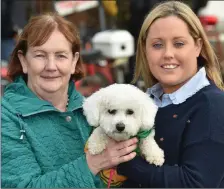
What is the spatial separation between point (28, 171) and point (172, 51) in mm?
788

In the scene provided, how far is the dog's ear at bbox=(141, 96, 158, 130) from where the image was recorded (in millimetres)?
1716

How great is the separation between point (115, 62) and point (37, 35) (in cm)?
422

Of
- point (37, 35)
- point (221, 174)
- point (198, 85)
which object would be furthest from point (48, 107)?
point (221, 174)

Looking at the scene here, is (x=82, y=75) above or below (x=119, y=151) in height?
above

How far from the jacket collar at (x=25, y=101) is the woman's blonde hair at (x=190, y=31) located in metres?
0.37

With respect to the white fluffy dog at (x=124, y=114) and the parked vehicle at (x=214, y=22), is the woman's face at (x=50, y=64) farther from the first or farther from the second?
the parked vehicle at (x=214, y=22)

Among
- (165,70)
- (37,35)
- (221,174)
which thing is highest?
(37,35)

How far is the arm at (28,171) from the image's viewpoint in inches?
69.7

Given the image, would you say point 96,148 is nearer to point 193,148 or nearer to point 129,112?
point 129,112

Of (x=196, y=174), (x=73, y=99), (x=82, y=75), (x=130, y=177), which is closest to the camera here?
(x=196, y=174)

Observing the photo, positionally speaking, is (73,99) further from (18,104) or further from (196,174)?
(196,174)

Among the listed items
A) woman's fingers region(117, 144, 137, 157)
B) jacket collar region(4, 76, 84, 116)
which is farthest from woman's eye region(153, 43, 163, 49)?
jacket collar region(4, 76, 84, 116)

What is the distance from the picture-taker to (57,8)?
743 cm

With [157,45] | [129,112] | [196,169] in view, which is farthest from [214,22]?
[196,169]
